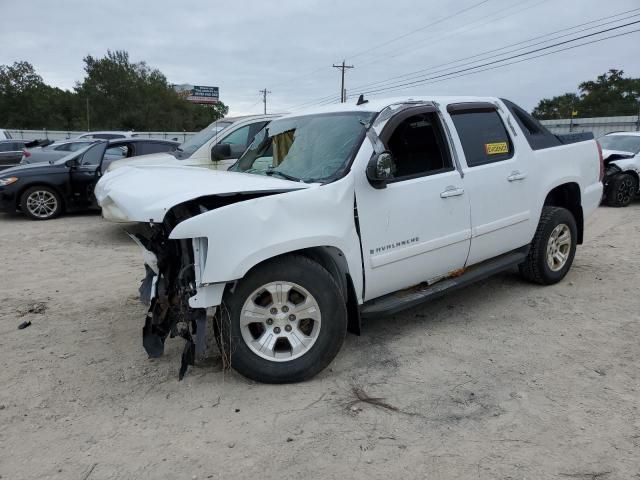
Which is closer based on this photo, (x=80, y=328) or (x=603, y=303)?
(x=80, y=328)

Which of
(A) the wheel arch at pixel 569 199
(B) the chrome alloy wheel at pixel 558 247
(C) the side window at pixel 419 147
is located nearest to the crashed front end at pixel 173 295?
(C) the side window at pixel 419 147

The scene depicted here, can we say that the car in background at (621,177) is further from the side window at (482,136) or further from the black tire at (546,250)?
the side window at (482,136)

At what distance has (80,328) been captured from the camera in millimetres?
4430

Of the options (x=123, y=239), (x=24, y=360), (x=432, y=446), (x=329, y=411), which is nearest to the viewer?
(x=432, y=446)

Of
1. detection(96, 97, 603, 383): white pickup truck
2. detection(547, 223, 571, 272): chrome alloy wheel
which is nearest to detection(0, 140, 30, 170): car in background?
detection(96, 97, 603, 383): white pickup truck

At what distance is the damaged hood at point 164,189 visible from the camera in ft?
10.4

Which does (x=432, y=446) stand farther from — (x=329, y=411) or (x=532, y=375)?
(x=532, y=375)

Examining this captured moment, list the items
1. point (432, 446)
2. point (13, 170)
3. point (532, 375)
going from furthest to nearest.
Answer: point (13, 170)
point (532, 375)
point (432, 446)

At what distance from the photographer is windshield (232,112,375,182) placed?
378 centimetres

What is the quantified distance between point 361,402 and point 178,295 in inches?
54.3

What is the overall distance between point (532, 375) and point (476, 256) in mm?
1245

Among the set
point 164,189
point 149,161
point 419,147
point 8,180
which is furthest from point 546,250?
point 8,180

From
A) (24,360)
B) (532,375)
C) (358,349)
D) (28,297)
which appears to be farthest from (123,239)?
(532,375)

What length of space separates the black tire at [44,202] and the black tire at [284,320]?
323 inches
